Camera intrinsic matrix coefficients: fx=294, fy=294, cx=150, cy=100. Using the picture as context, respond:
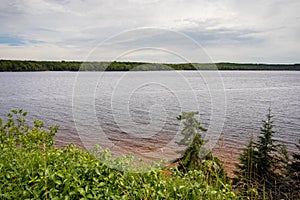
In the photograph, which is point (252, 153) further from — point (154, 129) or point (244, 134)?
point (244, 134)

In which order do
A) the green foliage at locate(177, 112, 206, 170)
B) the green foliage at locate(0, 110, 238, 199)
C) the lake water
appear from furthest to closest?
the lake water
the green foliage at locate(177, 112, 206, 170)
the green foliage at locate(0, 110, 238, 199)

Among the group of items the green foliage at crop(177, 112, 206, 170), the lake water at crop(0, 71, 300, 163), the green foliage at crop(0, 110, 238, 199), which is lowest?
the lake water at crop(0, 71, 300, 163)

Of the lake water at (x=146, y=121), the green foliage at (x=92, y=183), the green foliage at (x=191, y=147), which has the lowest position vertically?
the lake water at (x=146, y=121)

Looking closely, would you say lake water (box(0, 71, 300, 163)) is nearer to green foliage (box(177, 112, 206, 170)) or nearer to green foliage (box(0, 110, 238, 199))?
green foliage (box(177, 112, 206, 170))

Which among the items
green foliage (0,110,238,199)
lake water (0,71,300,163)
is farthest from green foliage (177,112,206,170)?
green foliage (0,110,238,199)

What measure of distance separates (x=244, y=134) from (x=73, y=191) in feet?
40.4

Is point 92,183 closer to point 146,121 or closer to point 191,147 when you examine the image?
point 191,147

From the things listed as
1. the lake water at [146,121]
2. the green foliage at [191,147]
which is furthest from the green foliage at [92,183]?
the lake water at [146,121]

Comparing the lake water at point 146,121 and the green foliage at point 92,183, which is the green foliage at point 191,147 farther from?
the green foliage at point 92,183

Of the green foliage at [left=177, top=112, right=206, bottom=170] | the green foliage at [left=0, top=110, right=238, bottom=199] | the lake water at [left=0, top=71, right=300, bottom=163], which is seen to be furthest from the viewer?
the lake water at [left=0, top=71, right=300, bottom=163]

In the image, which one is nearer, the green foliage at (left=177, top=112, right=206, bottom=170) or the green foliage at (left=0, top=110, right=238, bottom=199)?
the green foliage at (left=0, top=110, right=238, bottom=199)

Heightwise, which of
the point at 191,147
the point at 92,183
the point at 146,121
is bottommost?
the point at 146,121

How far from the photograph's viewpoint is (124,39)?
4211 mm

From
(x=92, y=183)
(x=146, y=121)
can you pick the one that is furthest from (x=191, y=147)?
(x=146, y=121)
